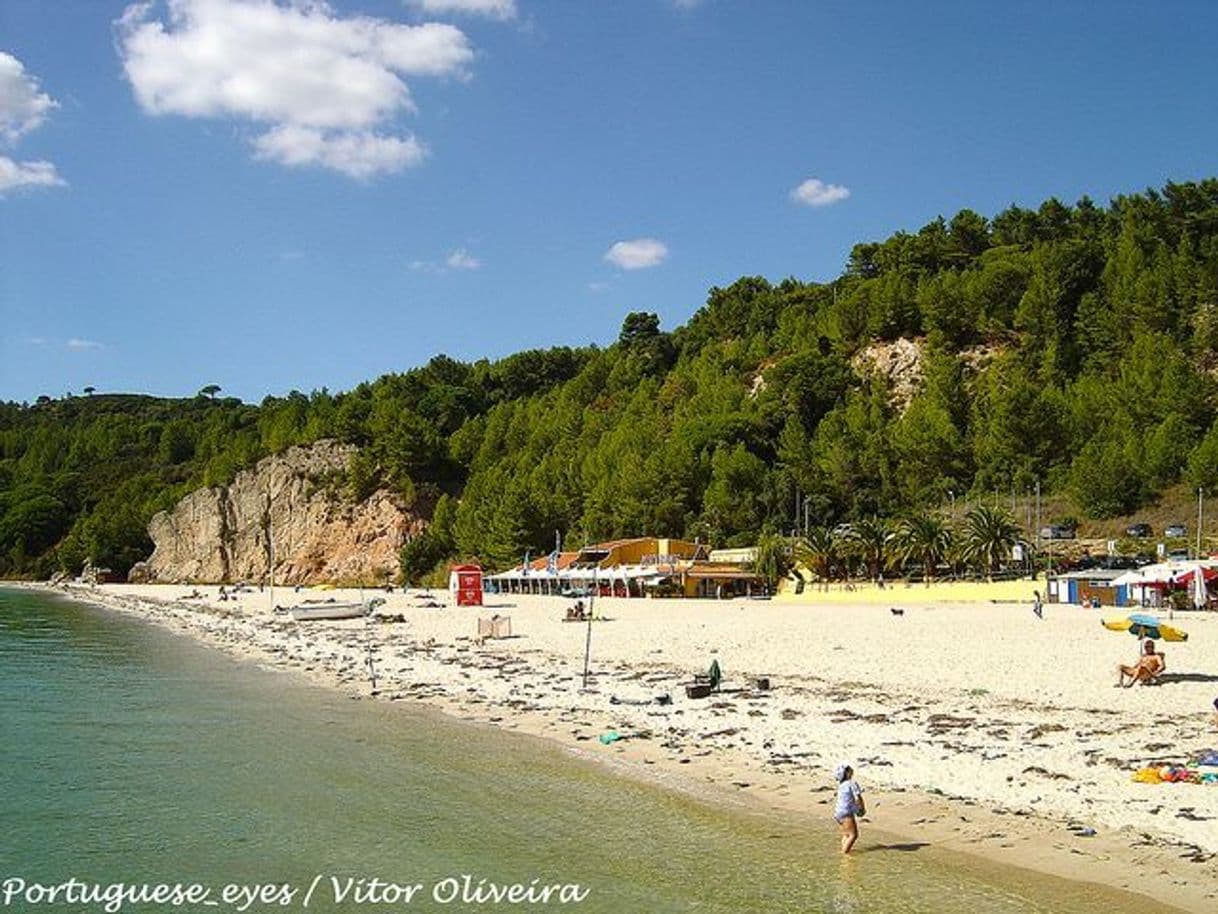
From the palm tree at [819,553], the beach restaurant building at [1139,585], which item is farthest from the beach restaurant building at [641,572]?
the beach restaurant building at [1139,585]

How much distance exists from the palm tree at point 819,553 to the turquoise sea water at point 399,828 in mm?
39166

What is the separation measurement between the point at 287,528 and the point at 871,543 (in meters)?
76.3

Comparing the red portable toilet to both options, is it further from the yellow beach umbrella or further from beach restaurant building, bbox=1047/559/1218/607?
the yellow beach umbrella

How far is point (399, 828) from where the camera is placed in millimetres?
14250

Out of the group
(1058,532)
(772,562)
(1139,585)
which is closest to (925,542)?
(772,562)

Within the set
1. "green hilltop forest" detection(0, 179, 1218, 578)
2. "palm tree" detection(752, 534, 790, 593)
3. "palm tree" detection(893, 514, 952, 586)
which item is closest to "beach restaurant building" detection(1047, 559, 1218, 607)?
"palm tree" detection(893, 514, 952, 586)

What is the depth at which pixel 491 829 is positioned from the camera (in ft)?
46.1

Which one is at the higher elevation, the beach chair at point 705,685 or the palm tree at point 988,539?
the palm tree at point 988,539

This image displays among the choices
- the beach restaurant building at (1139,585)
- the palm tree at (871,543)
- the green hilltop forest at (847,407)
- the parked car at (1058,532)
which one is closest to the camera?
the beach restaurant building at (1139,585)

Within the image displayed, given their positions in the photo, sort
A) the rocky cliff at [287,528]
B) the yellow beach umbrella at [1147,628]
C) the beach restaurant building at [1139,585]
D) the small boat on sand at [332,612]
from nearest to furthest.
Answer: the yellow beach umbrella at [1147,628]
the beach restaurant building at [1139,585]
the small boat on sand at [332,612]
the rocky cliff at [287,528]

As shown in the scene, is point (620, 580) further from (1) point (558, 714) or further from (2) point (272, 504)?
(2) point (272, 504)

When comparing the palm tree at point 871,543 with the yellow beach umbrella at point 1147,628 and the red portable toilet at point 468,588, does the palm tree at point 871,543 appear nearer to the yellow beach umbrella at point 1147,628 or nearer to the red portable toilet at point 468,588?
the red portable toilet at point 468,588

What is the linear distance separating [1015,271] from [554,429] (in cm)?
4682

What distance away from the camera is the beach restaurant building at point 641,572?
64.2 m
